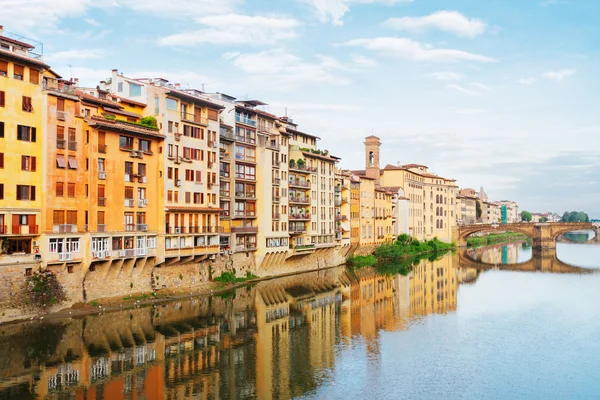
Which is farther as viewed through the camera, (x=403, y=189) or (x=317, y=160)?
(x=403, y=189)

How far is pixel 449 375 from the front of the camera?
32250 millimetres

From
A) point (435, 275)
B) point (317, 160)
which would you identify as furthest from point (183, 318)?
point (435, 275)

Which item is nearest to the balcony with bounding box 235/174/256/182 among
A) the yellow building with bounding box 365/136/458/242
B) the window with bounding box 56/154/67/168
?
the window with bounding box 56/154/67/168

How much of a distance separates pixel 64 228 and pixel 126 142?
955 cm

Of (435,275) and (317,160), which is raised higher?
(317,160)

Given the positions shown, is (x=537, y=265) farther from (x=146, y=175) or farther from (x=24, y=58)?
(x=24, y=58)

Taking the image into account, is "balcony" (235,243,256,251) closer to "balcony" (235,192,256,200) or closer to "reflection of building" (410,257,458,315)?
"balcony" (235,192,256,200)

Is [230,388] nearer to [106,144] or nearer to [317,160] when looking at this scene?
[106,144]

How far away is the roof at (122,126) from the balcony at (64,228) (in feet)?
26.6

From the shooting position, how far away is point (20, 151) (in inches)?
1578

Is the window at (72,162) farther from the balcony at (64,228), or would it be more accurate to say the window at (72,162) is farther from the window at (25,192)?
the balcony at (64,228)

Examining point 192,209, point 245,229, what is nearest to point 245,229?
point 245,229

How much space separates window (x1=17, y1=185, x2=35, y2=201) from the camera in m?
39.9

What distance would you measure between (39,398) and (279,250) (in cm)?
4259
